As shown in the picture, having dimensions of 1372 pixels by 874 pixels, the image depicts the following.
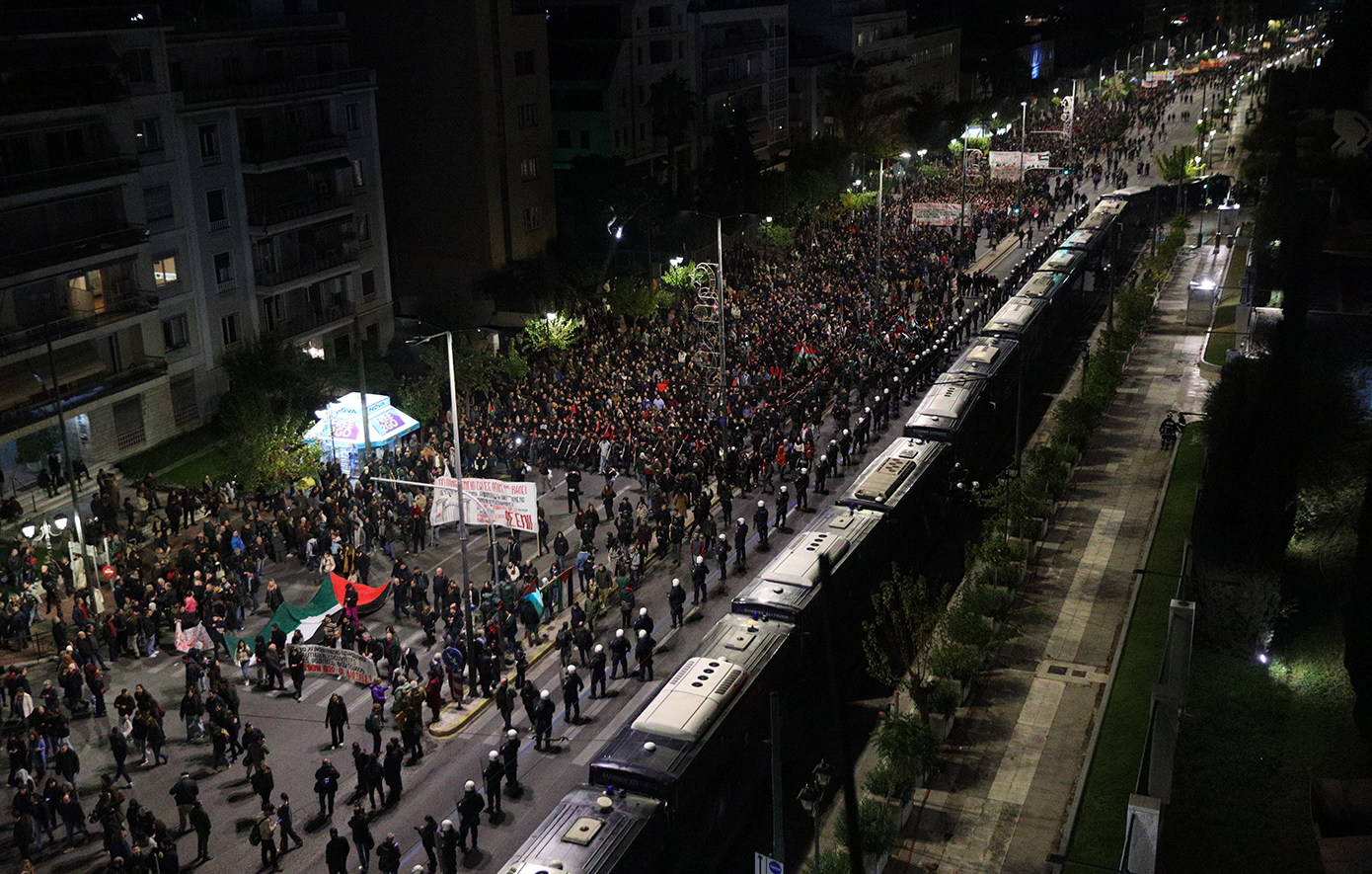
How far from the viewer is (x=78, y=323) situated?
143ft

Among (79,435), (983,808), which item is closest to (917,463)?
(983,808)

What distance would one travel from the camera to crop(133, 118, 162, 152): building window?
151ft

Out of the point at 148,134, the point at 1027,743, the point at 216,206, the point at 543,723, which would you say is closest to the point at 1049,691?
the point at 1027,743

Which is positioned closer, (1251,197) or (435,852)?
(435,852)

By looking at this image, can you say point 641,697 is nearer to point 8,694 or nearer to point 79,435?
point 8,694

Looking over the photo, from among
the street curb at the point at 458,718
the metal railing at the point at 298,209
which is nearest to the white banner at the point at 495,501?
the street curb at the point at 458,718

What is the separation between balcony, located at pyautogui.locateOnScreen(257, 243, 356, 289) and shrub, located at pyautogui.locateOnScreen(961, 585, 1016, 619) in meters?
32.4

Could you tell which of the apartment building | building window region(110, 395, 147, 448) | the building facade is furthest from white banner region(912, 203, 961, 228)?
building window region(110, 395, 147, 448)

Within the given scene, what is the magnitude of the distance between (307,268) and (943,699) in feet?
119

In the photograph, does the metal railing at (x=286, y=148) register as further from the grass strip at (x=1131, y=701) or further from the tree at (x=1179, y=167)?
the tree at (x=1179, y=167)

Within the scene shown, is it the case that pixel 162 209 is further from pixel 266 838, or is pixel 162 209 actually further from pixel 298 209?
pixel 266 838

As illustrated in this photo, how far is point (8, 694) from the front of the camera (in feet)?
97.8

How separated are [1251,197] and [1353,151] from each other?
45795 mm

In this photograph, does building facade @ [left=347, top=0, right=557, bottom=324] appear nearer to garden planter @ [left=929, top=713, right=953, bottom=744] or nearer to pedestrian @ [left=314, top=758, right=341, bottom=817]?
pedestrian @ [left=314, top=758, right=341, bottom=817]
